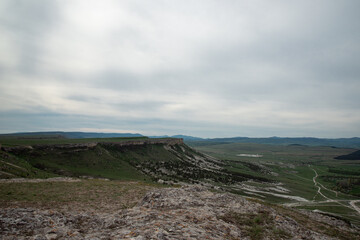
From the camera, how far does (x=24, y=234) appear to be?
33.7ft

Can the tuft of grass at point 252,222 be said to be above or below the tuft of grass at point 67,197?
above

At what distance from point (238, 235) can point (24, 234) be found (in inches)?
489

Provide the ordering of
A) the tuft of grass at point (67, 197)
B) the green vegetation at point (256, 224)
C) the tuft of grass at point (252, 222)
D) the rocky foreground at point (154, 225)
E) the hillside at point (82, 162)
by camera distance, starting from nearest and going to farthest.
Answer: the rocky foreground at point (154, 225)
the tuft of grass at point (252, 222)
the green vegetation at point (256, 224)
the tuft of grass at point (67, 197)
the hillside at point (82, 162)

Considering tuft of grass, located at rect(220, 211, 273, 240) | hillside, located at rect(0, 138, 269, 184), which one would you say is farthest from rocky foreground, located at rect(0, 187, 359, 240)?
hillside, located at rect(0, 138, 269, 184)

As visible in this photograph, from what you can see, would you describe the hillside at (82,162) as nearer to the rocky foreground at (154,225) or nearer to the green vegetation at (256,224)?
the rocky foreground at (154,225)

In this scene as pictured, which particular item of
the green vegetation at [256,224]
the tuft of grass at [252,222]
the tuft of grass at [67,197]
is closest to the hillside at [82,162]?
the tuft of grass at [67,197]

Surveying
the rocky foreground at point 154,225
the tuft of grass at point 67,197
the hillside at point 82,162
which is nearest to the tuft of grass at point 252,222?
the rocky foreground at point 154,225

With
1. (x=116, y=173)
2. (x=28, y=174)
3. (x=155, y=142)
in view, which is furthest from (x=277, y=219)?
(x=155, y=142)

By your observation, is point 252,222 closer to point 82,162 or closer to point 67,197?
point 67,197

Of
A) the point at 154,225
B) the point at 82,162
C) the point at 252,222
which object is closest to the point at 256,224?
the point at 252,222

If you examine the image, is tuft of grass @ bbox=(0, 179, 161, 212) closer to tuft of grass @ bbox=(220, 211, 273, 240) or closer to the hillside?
the hillside

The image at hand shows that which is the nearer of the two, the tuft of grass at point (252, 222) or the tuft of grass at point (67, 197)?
the tuft of grass at point (252, 222)

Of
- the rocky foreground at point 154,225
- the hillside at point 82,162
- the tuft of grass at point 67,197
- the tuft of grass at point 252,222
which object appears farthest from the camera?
the hillside at point 82,162

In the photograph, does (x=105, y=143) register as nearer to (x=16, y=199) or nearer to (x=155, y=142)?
(x=155, y=142)
